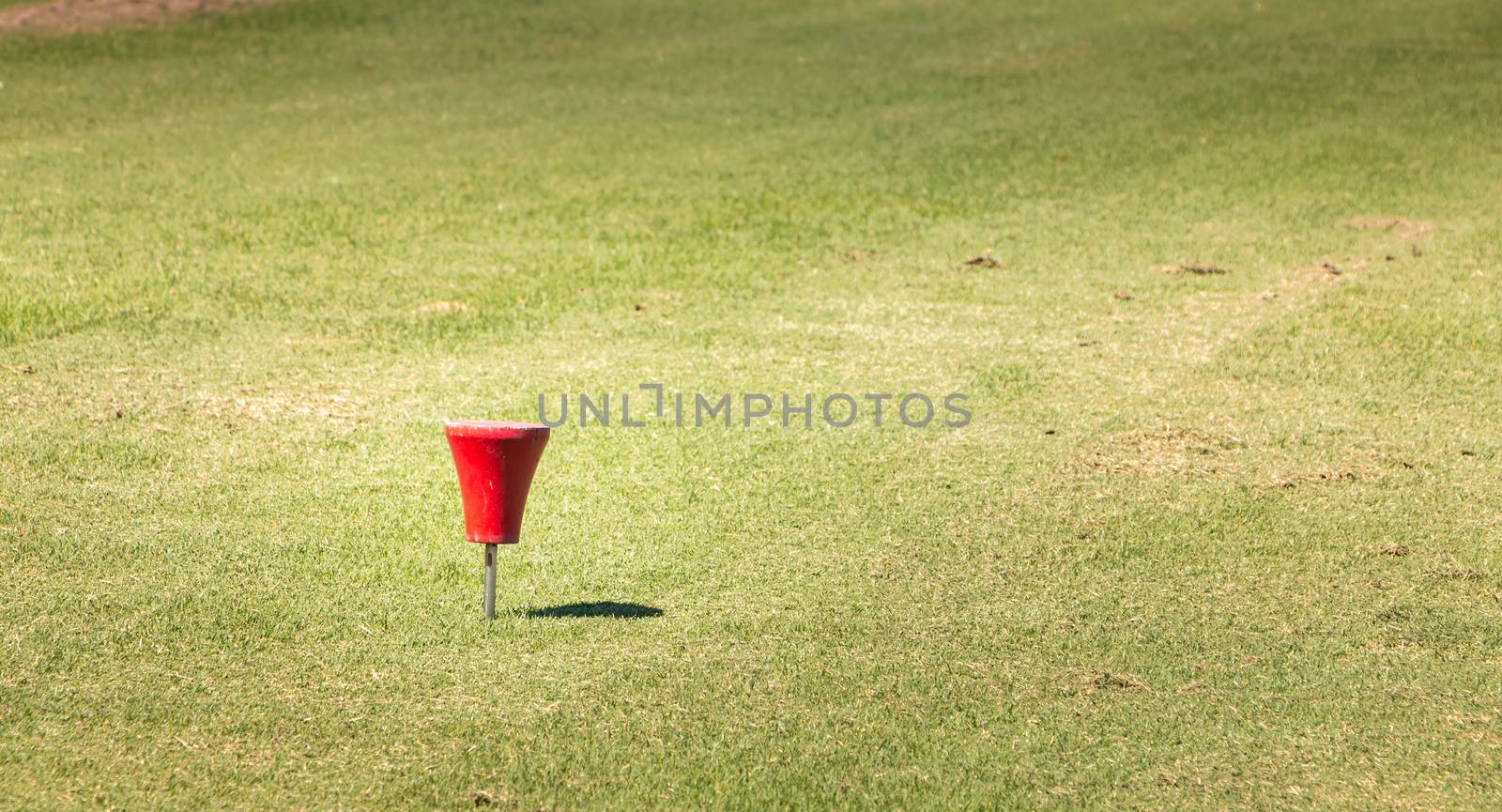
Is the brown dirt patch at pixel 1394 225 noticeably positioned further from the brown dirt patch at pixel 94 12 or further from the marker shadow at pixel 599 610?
the brown dirt patch at pixel 94 12

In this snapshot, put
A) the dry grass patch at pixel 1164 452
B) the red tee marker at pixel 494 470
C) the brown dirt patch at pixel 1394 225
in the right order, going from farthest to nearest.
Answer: the brown dirt patch at pixel 1394 225
the dry grass patch at pixel 1164 452
the red tee marker at pixel 494 470

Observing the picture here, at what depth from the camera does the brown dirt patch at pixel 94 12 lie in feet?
45.2

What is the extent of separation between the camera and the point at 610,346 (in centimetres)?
742

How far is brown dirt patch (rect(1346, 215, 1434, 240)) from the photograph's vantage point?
950cm

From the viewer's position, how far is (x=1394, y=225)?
31.7ft

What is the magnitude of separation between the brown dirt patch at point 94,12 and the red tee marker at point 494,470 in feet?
37.3

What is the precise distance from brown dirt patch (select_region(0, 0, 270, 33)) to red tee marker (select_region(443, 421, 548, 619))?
11378 mm

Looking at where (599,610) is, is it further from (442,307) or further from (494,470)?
(442,307)

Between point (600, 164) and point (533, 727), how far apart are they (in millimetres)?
7350

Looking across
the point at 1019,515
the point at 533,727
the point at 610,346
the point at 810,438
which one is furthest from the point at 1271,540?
the point at 610,346

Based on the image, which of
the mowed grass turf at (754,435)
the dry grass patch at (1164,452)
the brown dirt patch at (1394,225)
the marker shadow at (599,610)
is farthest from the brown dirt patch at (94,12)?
the marker shadow at (599,610)

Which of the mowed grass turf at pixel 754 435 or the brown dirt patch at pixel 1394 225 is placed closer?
the mowed grass turf at pixel 754 435

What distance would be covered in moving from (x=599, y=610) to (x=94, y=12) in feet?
39.2

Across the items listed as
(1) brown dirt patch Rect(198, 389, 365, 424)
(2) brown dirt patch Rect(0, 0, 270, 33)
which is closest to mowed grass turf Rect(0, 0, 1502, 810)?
(1) brown dirt patch Rect(198, 389, 365, 424)
